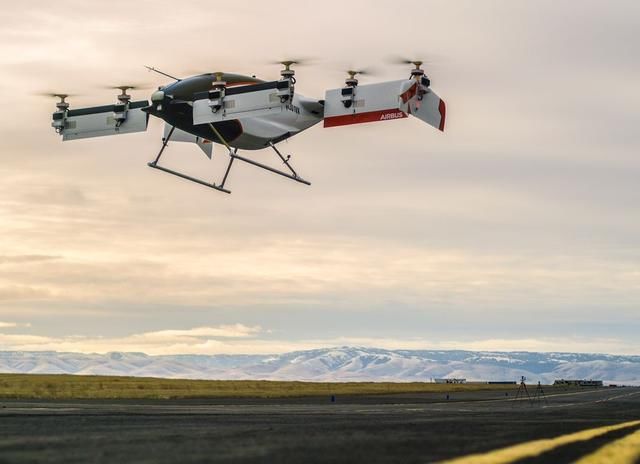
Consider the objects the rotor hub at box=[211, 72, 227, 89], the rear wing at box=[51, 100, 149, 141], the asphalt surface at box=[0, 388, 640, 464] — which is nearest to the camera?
the asphalt surface at box=[0, 388, 640, 464]

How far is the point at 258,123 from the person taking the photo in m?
51.4

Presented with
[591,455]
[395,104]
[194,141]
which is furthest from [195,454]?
[194,141]

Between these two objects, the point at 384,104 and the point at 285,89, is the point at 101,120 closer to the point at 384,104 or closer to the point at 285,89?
the point at 285,89

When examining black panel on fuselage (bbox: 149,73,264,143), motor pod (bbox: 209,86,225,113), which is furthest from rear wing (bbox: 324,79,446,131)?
motor pod (bbox: 209,86,225,113)

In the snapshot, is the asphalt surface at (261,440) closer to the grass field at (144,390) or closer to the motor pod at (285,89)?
the motor pod at (285,89)

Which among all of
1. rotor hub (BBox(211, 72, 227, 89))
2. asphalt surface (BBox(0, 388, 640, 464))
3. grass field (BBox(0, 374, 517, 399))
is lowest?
asphalt surface (BBox(0, 388, 640, 464))

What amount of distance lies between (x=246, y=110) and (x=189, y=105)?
13.0 ft

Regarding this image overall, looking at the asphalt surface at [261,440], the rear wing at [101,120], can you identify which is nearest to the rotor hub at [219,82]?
the rear wing at [101,120]

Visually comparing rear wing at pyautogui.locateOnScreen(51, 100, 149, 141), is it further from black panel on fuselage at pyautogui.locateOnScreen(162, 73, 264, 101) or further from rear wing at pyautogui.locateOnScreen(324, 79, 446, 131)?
rear wing at pyautogui.locateOnScreen(324, 79, 446, 131)

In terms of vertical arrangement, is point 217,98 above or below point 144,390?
above

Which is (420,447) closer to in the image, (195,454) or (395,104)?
(195,454)

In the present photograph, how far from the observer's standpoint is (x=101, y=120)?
5500 centimetres

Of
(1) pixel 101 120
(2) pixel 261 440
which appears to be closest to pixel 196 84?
(1) pixel 101 120

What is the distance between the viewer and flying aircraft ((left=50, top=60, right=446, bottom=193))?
4562 cm
